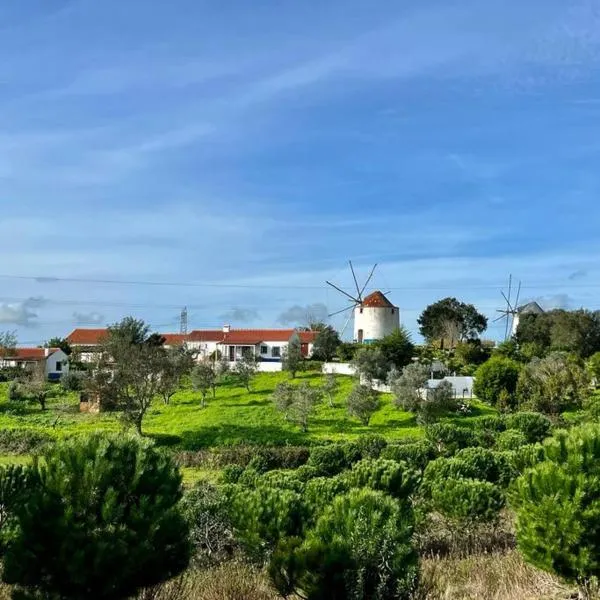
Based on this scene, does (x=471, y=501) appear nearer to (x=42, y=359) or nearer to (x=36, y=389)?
(x=36, y=389)

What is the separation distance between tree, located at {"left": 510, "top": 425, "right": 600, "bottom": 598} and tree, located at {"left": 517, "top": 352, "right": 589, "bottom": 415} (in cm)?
3052

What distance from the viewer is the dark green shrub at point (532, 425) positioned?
2666cm

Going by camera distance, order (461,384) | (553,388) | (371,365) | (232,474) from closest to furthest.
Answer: (232,474) → (553,388) → (461,384) → (371,365)

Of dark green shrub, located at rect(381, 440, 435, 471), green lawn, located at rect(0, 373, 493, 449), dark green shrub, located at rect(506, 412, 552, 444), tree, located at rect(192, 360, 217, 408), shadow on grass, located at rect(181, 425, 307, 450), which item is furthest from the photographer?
tree, located at rect(192, 360, 217, 408)

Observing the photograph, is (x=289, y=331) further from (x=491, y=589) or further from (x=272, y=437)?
(x=491, y=589)

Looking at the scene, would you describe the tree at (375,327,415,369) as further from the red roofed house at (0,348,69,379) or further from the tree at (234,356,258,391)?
the red roofed house at (0,348,69,379)

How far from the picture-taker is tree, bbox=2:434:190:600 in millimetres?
6602

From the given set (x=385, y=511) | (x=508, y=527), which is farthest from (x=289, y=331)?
(x=385, y=511)

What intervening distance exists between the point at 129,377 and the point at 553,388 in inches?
898

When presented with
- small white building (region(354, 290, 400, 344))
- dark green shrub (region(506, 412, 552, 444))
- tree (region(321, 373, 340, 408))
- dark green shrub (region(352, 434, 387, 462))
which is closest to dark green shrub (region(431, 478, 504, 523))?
dark green shrub (region(352, 434, 387, 462))

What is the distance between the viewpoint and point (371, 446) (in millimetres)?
24641

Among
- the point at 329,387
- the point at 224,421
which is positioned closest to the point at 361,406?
the point at 329,387

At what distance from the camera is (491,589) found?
8.03m

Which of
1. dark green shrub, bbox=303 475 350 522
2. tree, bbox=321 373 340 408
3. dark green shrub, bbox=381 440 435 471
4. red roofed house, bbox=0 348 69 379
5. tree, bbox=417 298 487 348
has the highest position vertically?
tree, bbox=417 298 487 348
